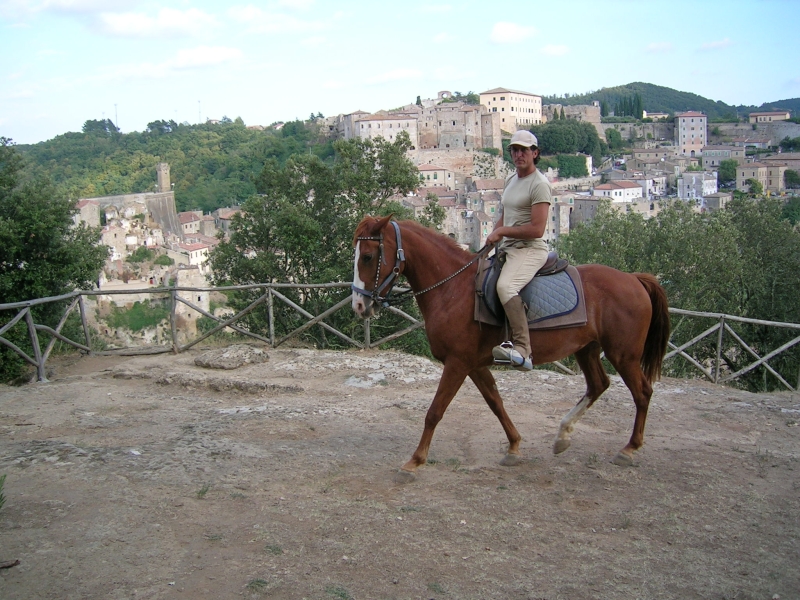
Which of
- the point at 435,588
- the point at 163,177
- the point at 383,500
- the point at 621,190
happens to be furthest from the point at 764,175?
the point at 435,588

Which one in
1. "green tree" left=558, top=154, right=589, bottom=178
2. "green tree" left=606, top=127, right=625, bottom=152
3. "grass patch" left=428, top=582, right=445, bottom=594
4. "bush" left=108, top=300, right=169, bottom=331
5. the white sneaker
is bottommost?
"bush" left=108, top=300, right=169, bottom=331

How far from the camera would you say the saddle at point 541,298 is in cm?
508

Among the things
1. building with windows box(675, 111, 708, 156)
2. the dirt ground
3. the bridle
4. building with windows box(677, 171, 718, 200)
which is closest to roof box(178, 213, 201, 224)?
building with windows box(677, 171, 718, 200)

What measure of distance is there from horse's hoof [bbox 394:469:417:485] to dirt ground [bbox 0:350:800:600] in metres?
0.08

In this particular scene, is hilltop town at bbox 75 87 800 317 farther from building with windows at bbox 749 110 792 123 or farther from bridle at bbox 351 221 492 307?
bridle at bbox 351 221 492 307

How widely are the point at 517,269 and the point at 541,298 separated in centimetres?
29

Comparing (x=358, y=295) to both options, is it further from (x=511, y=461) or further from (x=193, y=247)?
(x=193, y=247)

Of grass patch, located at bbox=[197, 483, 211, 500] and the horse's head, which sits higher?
the horse's head

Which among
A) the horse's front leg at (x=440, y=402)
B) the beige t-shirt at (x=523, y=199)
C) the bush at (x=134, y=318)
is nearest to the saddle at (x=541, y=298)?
the beige t-shirt at (x=523, y=199)

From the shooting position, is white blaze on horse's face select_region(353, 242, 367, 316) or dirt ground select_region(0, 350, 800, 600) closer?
dirt ground select_region(0, 350, 800, 600)

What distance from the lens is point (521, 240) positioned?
5.17 meters

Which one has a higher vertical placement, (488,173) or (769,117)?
(769,117)

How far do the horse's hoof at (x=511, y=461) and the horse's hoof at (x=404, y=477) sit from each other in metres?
0.82

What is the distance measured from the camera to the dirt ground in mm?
3602
